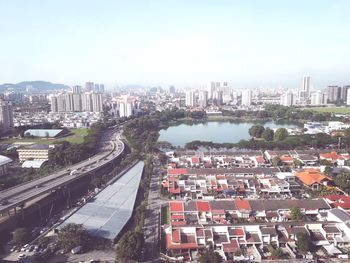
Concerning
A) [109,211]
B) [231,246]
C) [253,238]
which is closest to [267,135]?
[253,238]

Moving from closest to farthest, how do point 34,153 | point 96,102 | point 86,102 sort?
point 34,153
point 96,102
point 86,102

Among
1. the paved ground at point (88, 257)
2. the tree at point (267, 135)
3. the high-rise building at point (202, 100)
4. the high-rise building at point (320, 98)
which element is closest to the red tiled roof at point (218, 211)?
the paved ground at point (88, 257)

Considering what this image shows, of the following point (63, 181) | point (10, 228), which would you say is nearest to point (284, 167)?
point (63, 181)

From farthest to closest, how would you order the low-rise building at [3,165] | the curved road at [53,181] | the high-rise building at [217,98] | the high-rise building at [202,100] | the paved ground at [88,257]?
the high-rise building at [217,98] → the high-rise building at [202,100] → the low-rise building at [3,165] → the curved road at [53,181] → the paved ground at [88,257]

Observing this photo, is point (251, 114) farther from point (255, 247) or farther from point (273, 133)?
point (255, 247)

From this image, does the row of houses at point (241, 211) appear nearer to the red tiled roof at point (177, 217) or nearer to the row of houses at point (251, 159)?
the red tiled roof at point (177, 217)

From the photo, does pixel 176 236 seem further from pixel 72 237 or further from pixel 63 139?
pixel 63 139
